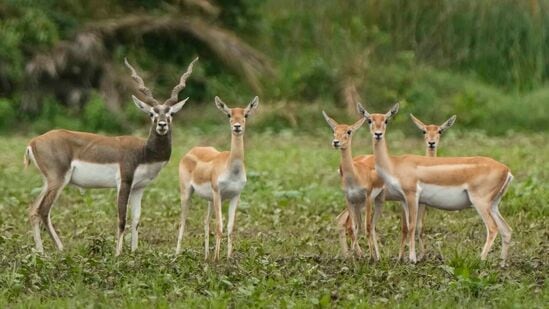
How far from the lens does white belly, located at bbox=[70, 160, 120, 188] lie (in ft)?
31.4

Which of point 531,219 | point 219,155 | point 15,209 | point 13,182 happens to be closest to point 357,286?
point 219,155

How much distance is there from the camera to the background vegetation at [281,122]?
7.64 metres

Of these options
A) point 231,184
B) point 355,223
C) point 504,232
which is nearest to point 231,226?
point 231,184

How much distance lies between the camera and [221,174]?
360 inches

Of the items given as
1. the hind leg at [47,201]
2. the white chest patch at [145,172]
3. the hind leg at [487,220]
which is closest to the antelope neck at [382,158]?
the hind leg at [487,220]

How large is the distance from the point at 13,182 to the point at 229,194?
4497mm

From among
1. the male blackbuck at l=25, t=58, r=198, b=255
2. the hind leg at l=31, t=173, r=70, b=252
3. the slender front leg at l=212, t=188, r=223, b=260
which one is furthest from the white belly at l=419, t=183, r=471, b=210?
the hind leg at l=31, t=173, r=70, b=252

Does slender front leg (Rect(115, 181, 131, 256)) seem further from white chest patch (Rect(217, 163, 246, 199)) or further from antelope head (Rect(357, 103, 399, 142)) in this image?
antelope head (Rect(357, 103, 399, 142))

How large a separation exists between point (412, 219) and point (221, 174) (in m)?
1.36

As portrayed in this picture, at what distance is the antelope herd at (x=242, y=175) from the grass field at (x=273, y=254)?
0.24 m

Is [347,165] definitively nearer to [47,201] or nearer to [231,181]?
[231,181]

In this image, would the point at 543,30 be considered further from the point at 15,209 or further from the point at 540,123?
the point at 15,209

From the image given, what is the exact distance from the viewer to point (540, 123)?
742 inches

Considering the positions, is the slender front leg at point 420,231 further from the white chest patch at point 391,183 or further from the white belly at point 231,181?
the white belly at point 231,181
